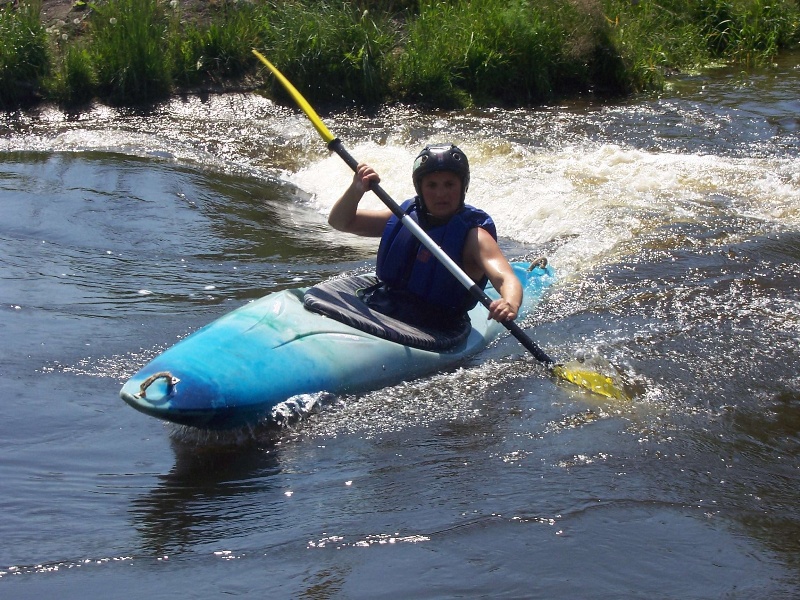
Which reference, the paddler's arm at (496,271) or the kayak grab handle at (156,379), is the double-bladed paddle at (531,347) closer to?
the paddler's arm at (496,271)

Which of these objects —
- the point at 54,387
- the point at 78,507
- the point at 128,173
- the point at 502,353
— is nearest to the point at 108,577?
the point at 78,507

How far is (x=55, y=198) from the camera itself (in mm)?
6820

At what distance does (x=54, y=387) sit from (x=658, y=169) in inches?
192

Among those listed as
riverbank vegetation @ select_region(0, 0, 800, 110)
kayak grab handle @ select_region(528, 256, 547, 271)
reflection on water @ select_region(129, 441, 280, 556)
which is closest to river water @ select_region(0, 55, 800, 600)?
reflection on water @ select_region(129, 441, 280, 556)

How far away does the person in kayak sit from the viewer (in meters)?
3.99

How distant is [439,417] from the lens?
359 cm

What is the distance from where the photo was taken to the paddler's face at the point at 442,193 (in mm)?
4023

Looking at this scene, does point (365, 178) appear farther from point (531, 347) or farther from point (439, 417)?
point (439, 417)

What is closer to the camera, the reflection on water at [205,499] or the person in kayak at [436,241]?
the reflection on water at [205,499]

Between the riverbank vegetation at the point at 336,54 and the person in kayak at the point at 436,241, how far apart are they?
580 cm

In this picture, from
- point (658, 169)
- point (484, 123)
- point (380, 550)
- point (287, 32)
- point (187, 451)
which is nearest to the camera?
point (380, 550)

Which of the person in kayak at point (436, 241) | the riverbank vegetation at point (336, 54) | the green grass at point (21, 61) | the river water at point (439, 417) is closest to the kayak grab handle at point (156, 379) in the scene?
Answer: the river water at point (439, 417)

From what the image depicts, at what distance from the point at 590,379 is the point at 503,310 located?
0.49 meters

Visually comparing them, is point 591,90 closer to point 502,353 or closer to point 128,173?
point 128,173
